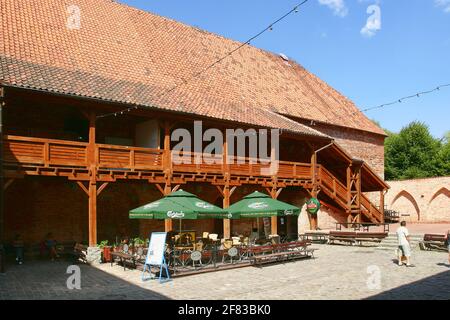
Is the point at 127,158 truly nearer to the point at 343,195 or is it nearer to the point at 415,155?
the point at 343,195

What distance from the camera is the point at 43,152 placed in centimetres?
1461

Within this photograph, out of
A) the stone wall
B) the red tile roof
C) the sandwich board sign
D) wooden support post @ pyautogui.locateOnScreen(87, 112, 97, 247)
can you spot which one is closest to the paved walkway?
the sandwich board sign

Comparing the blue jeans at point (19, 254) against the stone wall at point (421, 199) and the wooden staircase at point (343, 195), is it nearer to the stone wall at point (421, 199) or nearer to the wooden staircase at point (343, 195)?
the wooden staircase at point (343, 195)

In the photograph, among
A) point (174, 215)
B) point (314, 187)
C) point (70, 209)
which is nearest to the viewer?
point (174, 215)

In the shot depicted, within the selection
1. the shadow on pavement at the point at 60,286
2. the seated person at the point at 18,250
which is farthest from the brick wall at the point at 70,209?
the shadow on pavement at the point at 60,286

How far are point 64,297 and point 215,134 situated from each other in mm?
12202

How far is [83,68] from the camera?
58.7ft

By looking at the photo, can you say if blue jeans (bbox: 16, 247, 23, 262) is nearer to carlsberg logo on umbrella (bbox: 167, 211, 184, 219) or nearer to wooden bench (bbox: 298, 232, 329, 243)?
carlsberg logo on umbrella (bbox: 167, 211, 184, 219)

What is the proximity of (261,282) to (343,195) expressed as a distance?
46.6 feet

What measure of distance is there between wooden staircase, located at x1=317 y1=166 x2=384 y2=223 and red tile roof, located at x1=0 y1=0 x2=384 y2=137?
8.64ft

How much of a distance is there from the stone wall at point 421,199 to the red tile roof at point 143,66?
599 centimetres

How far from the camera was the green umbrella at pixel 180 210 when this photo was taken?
12.4m

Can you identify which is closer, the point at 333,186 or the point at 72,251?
the point at 72,251

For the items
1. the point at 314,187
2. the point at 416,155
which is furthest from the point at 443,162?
the point at 314,187
